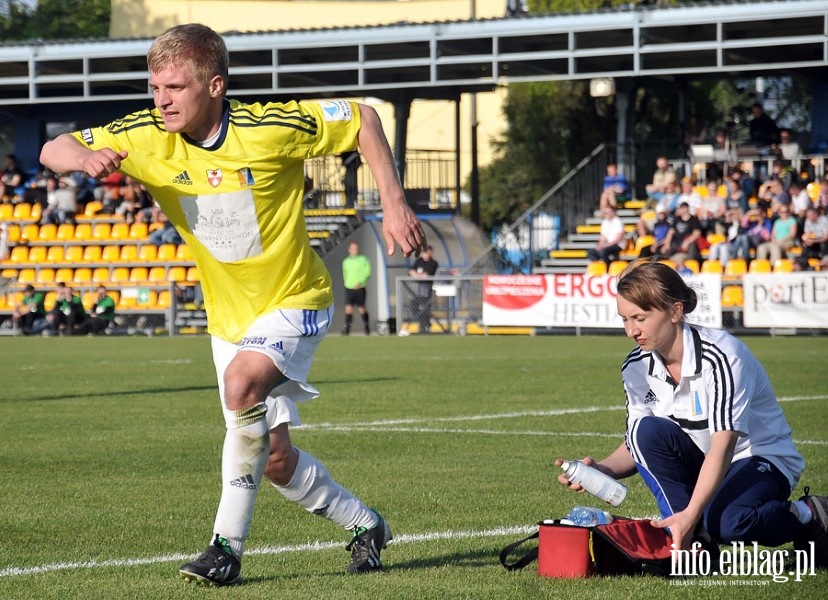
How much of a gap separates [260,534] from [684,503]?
1.93 m

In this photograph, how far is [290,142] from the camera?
516 centimetres

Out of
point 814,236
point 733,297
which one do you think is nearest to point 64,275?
point 733,297

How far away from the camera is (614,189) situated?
3159 cm

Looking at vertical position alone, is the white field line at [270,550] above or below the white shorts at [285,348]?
below

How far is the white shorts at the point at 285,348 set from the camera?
5.12 meters

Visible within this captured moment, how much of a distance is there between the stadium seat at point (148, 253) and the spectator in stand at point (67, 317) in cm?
309

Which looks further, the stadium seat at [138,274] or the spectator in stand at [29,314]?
the stadium seat at [138,274]

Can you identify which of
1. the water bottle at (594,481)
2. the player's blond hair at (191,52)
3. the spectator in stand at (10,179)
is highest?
the spectator in stand at (10,179)

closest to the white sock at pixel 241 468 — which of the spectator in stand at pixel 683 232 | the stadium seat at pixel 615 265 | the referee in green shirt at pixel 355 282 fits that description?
the stadium seat at pixel 615 265

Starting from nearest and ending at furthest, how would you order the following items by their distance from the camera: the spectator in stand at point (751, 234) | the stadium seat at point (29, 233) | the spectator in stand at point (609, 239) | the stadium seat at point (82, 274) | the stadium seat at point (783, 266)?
the stadium seat at point (783, 266)
the spectator in stand at point (751, 234)
the spectator in stand at point (609, 239)
the stadium seat at point (82, 274)
the stadium seat at point (29, 233)

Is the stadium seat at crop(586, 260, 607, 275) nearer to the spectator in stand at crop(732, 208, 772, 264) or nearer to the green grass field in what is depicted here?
the spectator in stand at crop(732, 208, 772, 264)

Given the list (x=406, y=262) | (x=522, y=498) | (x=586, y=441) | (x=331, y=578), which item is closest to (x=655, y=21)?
(x=406, y=262)

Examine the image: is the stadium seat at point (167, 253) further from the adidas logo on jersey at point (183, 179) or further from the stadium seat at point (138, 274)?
the adidas logo on jersey at point (183, 179)

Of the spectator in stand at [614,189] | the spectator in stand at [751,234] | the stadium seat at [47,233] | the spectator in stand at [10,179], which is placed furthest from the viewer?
the spectator in stand at [10,179]
